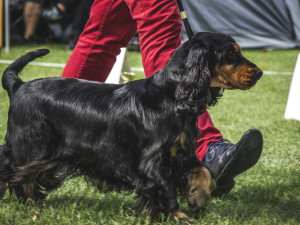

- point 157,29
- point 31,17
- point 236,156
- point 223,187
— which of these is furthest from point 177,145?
point 31,17

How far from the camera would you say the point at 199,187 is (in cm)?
241

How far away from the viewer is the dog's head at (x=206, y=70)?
7.36ft

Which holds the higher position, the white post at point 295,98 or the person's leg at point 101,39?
the person's leg at point 101,39

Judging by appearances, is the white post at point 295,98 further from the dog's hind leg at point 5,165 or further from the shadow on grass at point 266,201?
the dog's hind leg at point 5,165

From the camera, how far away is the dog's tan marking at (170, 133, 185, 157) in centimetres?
226

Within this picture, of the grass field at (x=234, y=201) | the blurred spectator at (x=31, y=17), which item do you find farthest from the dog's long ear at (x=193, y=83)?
the blurred spectator at (x=31, y=17)

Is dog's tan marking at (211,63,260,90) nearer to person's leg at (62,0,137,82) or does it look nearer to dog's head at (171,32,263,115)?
dog's head at (171,32,263,115)

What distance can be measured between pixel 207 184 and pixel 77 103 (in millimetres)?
735

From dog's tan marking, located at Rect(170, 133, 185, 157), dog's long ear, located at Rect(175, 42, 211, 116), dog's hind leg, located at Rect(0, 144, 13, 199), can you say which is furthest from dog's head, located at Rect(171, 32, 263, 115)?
dog's hind leg, located at Rect(0, 144, 13, 199)

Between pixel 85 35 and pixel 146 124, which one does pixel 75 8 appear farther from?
pixel 146 124

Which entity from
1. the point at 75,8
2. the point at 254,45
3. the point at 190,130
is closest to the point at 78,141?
the point at 190,130

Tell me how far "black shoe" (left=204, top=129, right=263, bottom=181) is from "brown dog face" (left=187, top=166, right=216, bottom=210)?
210 millimetres

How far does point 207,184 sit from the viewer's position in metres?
2.41

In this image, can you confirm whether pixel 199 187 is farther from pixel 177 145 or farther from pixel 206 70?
pixel 206 70
